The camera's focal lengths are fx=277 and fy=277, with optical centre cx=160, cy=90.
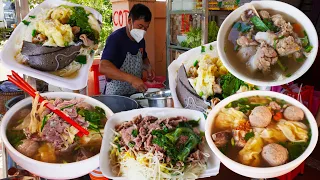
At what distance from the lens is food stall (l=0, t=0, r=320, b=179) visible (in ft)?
4.01

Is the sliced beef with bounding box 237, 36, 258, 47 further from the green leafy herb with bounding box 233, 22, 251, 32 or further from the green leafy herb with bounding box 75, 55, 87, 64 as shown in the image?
the green leafy herb with bounding box 75, 55, 87, 64

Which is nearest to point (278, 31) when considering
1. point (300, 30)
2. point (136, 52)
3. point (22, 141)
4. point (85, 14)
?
point (300, 30)

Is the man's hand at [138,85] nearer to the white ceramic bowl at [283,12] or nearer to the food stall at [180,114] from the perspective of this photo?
the food stall at [180,114]

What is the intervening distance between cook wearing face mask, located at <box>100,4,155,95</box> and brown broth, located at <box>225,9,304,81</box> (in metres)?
1.88

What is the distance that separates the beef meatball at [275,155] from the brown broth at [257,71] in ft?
1.14

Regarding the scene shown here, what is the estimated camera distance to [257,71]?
4.45 feet

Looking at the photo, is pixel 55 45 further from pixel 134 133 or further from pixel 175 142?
pixel 175 142

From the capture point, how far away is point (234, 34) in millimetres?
1409

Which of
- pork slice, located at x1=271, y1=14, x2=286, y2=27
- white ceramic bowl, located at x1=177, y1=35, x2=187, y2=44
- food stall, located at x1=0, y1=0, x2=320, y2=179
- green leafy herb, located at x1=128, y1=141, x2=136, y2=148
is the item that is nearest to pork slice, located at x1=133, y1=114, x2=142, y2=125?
food stall, located at x1=0, y1=0, x2=320, y2=179

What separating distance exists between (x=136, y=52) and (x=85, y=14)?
201 centimetres

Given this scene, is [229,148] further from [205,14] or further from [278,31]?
[205,14]

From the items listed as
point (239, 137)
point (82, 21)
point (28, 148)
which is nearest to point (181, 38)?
point (82, 21)

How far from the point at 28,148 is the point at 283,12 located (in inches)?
54.3

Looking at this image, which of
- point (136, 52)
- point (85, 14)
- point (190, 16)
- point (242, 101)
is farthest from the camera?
point (190, 16)
